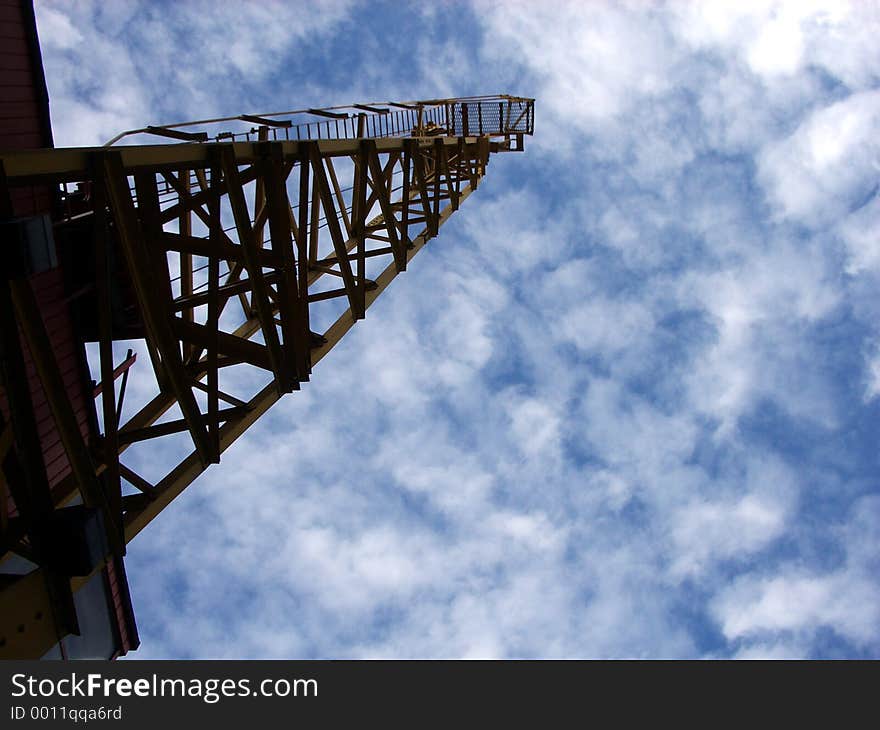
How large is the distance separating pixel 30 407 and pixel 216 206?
11.6ft

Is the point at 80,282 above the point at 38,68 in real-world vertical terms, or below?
below

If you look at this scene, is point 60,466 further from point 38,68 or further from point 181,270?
point 38,68

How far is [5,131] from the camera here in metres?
8.10

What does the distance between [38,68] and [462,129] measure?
16.3 m

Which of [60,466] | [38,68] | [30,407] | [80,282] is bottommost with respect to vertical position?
[30,407]

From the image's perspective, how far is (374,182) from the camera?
36.9 feet

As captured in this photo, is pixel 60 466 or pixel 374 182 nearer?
pixel 60 466
